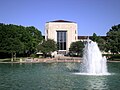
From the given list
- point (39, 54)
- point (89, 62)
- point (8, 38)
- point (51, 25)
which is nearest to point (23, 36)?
point (8, 38)

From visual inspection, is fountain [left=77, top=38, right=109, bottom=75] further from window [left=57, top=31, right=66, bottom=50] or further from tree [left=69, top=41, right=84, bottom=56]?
window [left=57, top=31, right=66, bottom=50]

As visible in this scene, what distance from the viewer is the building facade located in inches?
4911

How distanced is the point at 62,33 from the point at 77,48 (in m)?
14.9

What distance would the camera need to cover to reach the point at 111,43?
92188 millimetres

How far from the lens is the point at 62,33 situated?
125812mm

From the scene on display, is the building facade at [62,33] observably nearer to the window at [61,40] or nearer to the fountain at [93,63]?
the window at [61,40]

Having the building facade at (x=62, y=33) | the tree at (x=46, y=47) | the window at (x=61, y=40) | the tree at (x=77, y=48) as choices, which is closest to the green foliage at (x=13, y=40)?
the tree at (x=46, y=47)

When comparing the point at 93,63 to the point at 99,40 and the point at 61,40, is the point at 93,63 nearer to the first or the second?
the point at 99,40

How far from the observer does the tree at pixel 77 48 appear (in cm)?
11188

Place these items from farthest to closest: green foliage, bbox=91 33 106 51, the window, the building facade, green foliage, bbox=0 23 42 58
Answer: the window
the building facade
green foliage, bbox=91 33 106 51
green foliage, bbox=0 23 42 58

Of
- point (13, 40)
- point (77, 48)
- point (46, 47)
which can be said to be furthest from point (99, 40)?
point (13, 40)

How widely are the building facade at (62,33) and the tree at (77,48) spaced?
314 inches

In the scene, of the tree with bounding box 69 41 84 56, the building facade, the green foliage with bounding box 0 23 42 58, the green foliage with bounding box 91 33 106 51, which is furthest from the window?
the green foliage with bounding box 0 23 42 58

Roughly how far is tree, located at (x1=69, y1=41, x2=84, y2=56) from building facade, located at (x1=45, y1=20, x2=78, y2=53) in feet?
26.2
